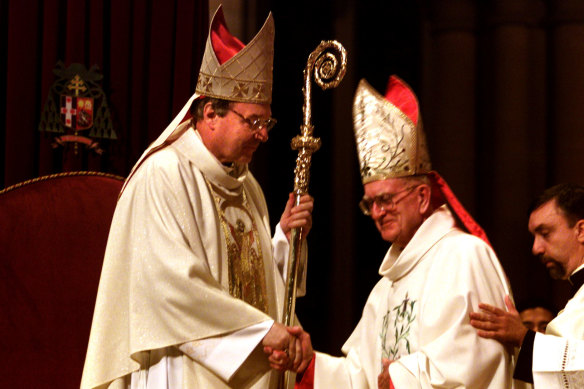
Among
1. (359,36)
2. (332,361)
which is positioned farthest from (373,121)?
(359,36)

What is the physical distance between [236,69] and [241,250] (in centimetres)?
70

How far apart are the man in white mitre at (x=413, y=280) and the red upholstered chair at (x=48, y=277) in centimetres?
115

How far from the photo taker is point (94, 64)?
4.68 meters

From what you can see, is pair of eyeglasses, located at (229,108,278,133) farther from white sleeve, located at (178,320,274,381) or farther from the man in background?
the man in background

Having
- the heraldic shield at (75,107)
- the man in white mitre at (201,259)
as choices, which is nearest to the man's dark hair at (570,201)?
the man in white mitre at (201,259)

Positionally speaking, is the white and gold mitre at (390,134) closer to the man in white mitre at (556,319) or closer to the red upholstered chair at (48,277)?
the man in white mitre at (556,319)

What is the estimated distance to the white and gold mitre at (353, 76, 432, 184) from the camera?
3.70m

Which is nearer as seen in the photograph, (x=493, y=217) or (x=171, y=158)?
(x=171, y=158)

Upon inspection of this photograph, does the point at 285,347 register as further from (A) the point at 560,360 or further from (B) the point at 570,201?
(B) the point at 570,201

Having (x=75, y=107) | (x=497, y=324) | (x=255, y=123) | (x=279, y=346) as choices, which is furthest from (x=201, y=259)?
(x=75, y=107)

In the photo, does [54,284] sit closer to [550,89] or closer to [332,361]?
[332,361]

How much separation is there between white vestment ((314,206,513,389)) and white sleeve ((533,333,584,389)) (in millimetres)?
109

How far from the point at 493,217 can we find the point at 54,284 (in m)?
3.18

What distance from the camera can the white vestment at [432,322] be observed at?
10.5 feet
